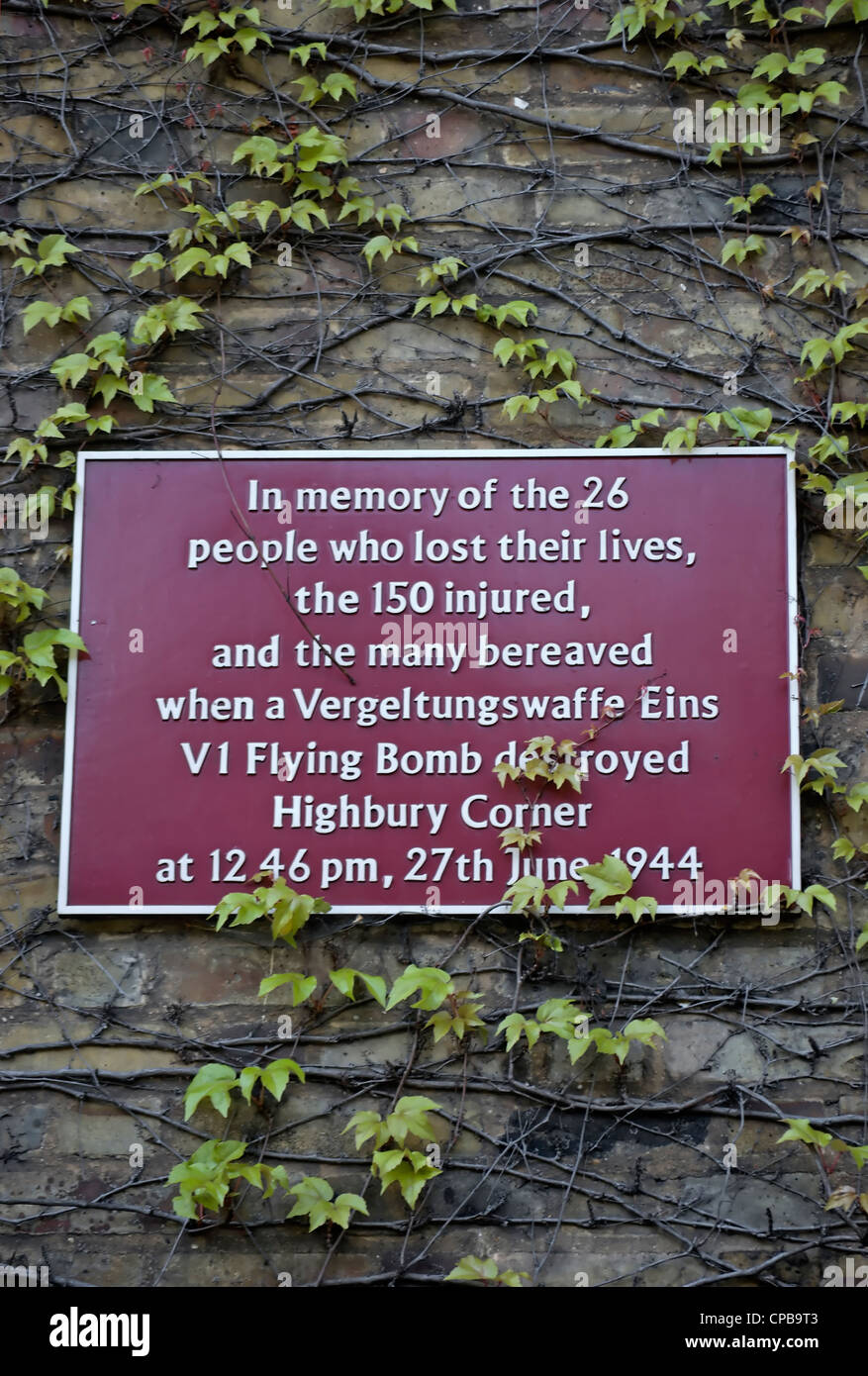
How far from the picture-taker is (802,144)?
416 cm

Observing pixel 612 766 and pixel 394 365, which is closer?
pixel 612 766

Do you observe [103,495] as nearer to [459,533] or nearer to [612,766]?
[459,533]

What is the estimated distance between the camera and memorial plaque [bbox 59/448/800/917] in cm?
370

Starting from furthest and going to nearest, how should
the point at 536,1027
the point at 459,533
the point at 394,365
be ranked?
the point at 394,365, the point at 459,533, the point at 536,1027

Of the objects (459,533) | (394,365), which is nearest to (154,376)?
(394,365)

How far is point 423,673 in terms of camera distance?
3789 millimetres

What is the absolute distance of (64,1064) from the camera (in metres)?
3.73

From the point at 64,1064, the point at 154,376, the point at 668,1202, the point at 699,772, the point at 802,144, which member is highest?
the point at 802,144

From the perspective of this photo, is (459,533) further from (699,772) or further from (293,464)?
(699,772)

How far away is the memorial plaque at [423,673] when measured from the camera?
3701mm

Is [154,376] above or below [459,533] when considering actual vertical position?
above

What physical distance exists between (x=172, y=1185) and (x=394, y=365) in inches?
103

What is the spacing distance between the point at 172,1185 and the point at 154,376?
2.49 metres

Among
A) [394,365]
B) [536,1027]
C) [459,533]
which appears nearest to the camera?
[536,1027]
